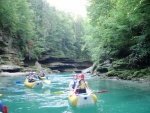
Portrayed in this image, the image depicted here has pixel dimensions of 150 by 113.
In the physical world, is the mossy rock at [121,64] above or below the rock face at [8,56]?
below

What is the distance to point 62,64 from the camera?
177ft

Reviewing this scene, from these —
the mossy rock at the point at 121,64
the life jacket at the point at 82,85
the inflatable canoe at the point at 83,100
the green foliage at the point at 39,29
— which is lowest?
the inflatable canoe at the point at 83,100

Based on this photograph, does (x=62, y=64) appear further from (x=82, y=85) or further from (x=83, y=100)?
(x=83, y=100)

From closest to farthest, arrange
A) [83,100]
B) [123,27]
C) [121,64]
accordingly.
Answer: [83,100], [123,27], [121,64]

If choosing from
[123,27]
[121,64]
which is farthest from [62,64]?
[123,27]

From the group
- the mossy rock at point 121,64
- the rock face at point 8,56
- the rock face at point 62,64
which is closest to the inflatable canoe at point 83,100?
the mossy rock at point 121,64

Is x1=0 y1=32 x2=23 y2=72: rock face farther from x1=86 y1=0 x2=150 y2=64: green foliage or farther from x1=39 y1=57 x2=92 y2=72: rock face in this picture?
x1=86 y1=0 x2=150 y2=64: green foliage

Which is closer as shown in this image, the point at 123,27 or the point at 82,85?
the point at 82,85

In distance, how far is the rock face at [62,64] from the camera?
52.5 metres

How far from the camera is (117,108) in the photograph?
10930mm

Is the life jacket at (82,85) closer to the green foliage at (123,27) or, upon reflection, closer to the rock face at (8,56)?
the green foliage at (123,27)

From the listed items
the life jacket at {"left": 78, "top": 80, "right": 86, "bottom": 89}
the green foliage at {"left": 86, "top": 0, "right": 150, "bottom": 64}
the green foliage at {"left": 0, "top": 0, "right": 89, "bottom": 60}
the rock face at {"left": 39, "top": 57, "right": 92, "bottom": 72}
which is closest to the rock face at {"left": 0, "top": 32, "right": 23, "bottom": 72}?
the green foliage at {"left": 0, "top": 0, "right": 89, "bottom": 60}

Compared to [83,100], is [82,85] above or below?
above

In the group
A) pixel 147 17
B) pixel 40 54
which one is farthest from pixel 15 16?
pixel 147 17
